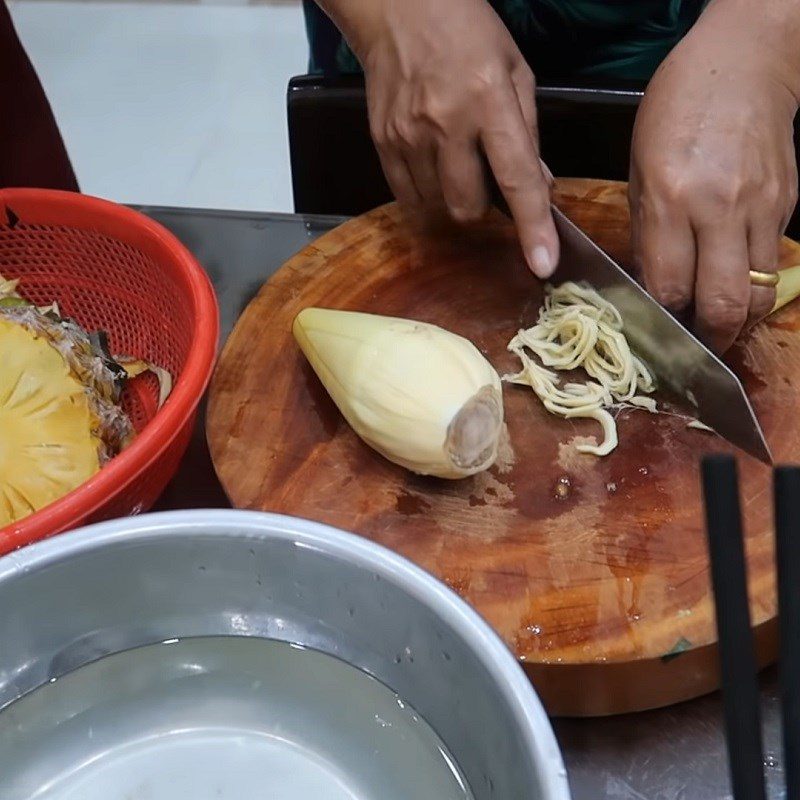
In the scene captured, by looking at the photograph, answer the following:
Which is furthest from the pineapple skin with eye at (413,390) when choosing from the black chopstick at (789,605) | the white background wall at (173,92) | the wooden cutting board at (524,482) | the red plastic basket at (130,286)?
the white background wall at (173,92)

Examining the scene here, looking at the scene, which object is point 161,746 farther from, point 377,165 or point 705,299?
point 377,165

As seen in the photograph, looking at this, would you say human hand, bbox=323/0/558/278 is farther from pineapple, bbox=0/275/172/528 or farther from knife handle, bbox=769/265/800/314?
pineapple, bbox=0/275/172/528

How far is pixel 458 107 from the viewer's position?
945 mm

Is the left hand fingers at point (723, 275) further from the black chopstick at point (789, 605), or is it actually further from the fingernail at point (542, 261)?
the black chopstick at point (789, 605)

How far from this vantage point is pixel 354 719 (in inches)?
25.0

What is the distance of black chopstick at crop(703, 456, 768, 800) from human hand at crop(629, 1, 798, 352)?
0.59m

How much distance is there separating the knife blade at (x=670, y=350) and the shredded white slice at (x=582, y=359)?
0.6 inches

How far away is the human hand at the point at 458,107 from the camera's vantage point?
0.94m

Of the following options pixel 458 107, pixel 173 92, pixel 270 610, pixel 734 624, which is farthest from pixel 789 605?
pixel 173 92

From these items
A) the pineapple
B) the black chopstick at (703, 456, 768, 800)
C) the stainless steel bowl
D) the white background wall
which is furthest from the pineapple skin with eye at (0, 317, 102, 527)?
the white background wall

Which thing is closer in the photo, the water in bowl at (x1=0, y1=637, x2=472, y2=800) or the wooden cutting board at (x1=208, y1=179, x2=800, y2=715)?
the water in bowl at (x1=0, y1=637, x2=472, y2=800)

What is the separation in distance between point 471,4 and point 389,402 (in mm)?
459

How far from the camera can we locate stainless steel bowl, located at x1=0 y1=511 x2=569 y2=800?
1.75 ft

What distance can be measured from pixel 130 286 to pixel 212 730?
493 millimetres
